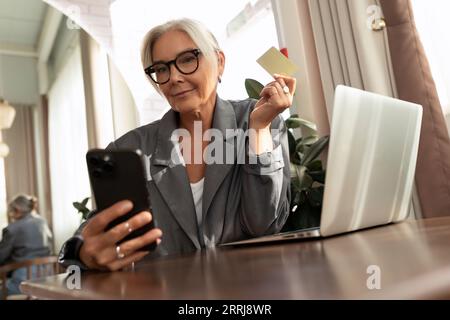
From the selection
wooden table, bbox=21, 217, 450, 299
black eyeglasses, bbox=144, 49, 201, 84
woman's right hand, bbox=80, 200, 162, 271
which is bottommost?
wooden table, bbox=21, 217, 450, 299

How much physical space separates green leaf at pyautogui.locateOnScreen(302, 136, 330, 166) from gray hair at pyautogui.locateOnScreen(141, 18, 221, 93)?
0.66m

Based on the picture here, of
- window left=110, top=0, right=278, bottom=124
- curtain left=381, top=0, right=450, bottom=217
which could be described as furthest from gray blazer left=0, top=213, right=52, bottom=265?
curtain left=381, top=0, right=450, bottom=217

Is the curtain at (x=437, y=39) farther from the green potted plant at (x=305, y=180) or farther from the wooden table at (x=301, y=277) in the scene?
the wooden table at (x=301, y=277)

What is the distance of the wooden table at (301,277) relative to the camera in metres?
0.29

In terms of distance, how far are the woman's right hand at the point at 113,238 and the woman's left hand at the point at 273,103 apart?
0.45 m

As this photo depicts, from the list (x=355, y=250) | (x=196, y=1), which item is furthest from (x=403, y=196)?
(x=196, y=1)

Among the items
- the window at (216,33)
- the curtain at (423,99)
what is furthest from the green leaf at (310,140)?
the window at (216,33)

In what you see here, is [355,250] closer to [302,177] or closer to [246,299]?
[246,299]

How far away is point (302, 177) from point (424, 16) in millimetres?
729

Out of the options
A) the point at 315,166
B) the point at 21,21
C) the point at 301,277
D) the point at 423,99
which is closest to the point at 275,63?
the point at 301,277

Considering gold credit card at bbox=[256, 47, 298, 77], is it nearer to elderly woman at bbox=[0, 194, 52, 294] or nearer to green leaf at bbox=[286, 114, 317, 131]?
green leaf at bbox=[286, 114, 317, 131]

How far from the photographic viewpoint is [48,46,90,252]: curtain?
449 cm

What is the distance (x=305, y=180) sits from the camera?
1646mm

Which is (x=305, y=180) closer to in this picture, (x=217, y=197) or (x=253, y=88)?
(x=253, y=88)
